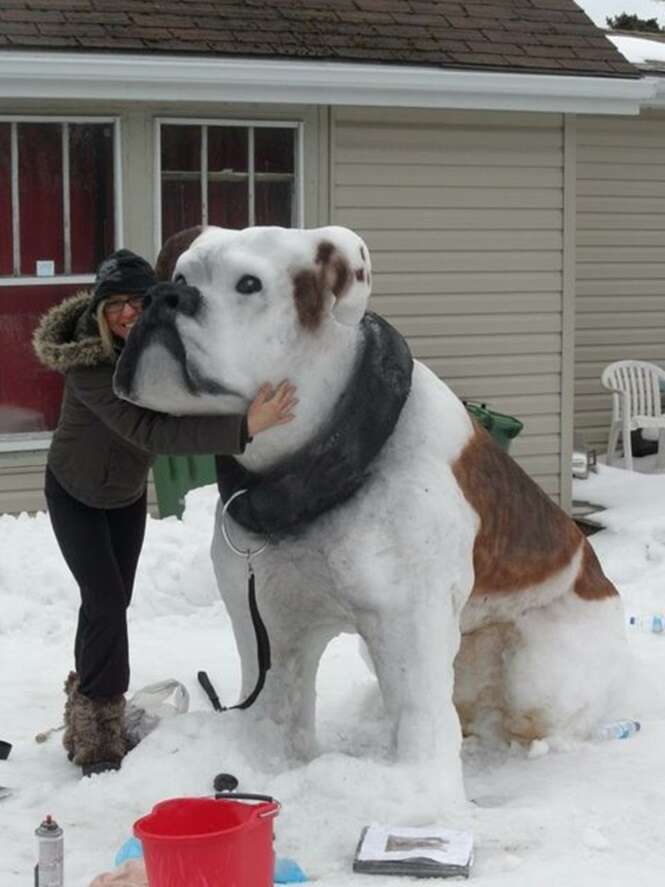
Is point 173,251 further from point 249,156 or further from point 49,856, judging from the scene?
point 249,156

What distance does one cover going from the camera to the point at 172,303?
14.4ft

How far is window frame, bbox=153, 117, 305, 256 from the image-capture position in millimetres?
9672

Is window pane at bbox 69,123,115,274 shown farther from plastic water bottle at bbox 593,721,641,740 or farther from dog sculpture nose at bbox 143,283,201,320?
dog sculpture nose at bbox 143,283,201,320

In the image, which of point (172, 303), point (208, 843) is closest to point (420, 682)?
point (208, 843)

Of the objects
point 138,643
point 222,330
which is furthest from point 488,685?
point 138,643

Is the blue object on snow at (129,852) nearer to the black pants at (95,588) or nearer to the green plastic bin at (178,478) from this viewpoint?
the black pants at (95,588)

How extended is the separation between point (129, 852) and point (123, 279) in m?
1.73

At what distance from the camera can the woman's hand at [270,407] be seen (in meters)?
4.50

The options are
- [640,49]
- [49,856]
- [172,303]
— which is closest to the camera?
[49,856]

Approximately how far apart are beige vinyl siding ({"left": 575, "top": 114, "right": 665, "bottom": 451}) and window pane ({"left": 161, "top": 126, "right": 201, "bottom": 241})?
4.46m

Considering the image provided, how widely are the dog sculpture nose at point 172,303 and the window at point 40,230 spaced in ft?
17.2

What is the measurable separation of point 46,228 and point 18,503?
5.21ft

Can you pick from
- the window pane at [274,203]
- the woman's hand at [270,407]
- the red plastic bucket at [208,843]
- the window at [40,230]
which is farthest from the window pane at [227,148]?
the red plastic bucket at [208,843]

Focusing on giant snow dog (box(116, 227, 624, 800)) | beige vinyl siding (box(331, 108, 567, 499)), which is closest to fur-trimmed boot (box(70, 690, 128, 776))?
giant snow dog (box(116, 227, 624, 800))
